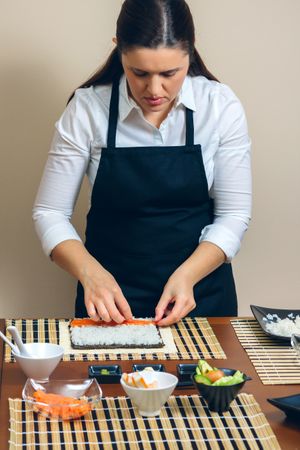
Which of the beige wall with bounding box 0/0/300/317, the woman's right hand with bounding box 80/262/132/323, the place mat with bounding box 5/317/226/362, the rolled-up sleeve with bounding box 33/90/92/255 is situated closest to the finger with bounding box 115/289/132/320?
the woman's right hand with bounding box 80/262/132/323

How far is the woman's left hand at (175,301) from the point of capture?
2.20 m

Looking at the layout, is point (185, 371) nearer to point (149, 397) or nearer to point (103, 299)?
point (149, 397)

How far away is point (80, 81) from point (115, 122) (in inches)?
27.7

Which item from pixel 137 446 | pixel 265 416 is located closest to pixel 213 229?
pixel 265 416

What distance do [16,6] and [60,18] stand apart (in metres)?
0.16

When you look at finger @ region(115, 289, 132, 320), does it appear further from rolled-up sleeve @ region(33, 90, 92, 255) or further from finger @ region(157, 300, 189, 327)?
rolled-up sleeve @ region(33, 90, 92, 255)

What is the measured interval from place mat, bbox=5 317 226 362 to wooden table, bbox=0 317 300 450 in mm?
25

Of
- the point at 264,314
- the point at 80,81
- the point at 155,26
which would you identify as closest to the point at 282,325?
the point at 264,314

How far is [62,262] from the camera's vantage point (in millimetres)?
2396

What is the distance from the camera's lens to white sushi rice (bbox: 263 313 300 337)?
2.13 m

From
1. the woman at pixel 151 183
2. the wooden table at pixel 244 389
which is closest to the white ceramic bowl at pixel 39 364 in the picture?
the wooden table at pixel 244 389

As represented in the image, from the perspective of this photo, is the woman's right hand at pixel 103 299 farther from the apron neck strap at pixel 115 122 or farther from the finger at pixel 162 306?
the apron neck strap at pixel 115 122

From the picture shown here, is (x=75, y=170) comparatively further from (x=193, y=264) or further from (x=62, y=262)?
(x=193, y=264)

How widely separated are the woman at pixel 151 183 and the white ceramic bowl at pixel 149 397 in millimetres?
733
